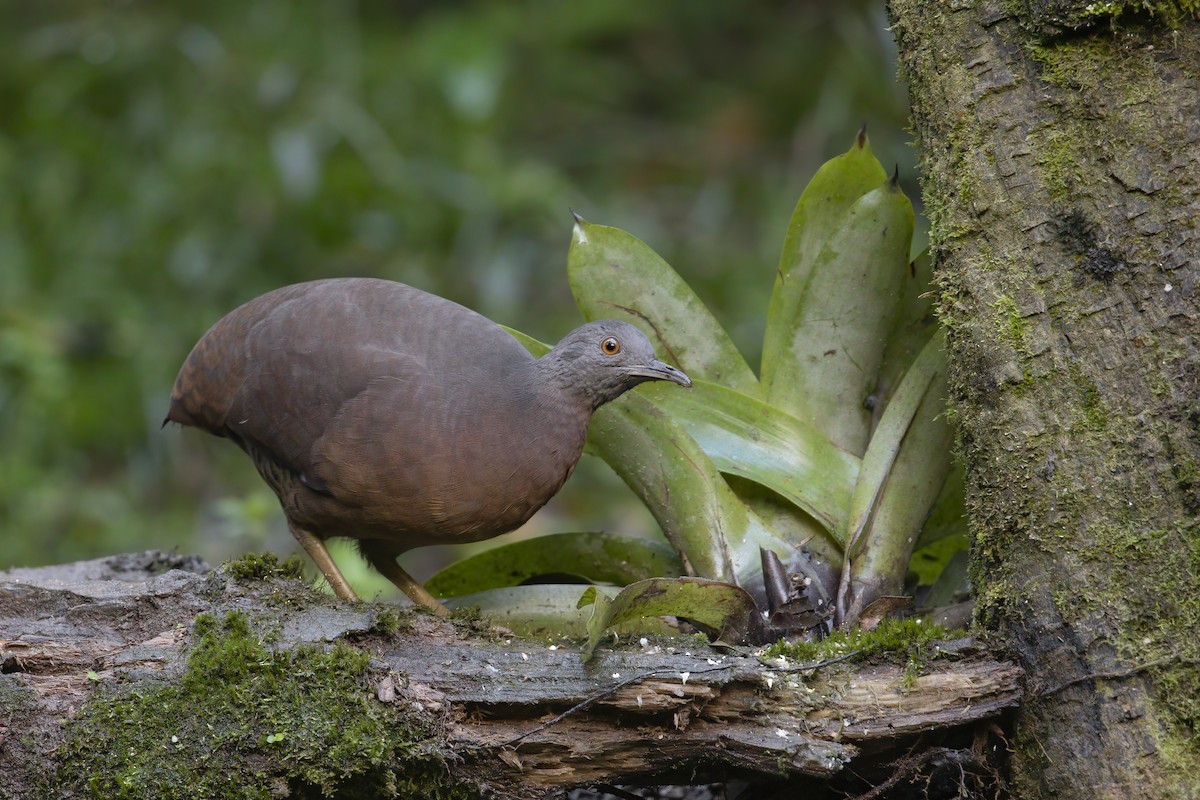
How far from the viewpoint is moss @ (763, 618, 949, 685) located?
2709 millimetres

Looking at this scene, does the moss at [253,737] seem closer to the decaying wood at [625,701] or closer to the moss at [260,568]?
the decaying wood at [625,701]

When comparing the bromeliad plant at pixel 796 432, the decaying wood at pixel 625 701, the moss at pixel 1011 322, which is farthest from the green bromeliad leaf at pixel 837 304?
the decaying wood at pixel 625 701

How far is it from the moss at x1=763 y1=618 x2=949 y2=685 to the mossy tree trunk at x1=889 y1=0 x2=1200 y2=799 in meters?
0.17

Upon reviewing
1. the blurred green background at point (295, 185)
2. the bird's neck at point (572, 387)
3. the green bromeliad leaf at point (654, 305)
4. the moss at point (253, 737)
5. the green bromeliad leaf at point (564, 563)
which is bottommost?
the moss at point (253, 737)

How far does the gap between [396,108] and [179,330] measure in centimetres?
233

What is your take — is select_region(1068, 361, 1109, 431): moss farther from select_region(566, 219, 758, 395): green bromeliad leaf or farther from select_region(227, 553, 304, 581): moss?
select_region(227, 553, 304, 581): moss

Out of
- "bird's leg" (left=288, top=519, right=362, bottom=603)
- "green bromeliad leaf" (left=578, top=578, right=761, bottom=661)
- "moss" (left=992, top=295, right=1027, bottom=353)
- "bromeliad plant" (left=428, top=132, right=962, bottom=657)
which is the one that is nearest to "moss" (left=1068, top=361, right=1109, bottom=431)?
"moss" (left=992, top=295, right=1027, bottom=353)

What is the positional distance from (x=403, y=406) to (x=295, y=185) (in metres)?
4.42

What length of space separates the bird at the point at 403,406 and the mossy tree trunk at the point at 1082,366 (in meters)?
0.98

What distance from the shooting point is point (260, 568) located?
2.98 m

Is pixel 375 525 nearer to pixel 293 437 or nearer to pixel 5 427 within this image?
pixel 293 437

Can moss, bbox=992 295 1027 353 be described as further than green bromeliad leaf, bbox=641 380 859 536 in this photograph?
No

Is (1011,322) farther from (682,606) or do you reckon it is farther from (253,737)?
(253,737)

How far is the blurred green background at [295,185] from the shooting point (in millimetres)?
6812
